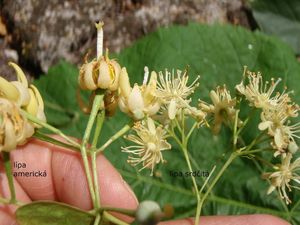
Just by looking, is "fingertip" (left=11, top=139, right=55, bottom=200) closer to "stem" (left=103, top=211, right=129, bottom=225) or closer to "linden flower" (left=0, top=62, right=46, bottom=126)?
"linden flower" (left=0, top=62, right=46, bottom=126)

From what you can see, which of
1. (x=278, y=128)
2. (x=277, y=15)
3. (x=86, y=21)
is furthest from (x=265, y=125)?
(x=86, y=21)

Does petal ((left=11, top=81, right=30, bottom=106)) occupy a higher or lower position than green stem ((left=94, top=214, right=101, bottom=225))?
higher

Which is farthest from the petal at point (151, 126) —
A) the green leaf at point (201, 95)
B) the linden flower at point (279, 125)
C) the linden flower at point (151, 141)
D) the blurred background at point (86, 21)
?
the blurred background at point (86, 21)

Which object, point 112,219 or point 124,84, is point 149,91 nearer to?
point 124,84

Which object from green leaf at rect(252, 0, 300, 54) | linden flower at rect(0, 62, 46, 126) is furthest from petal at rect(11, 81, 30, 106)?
green leaf at rect(252, 0, 300, 54)

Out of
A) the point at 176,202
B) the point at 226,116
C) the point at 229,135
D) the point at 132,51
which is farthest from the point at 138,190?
the point at 226,116

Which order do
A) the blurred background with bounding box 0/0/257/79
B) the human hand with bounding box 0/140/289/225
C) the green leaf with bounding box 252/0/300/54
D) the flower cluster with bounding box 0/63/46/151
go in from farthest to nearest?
the blurred background with bounding box 0/0/257/79, the green leaf with bounding box 252/0/300/54, the human hand with bounding box 0/140/289/225, the flower cluster with bounding box 0/63/46/151

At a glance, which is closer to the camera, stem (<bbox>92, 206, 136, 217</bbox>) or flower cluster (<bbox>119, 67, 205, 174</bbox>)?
stem (<bbox>92, 206, 136, 217</bbox>)
